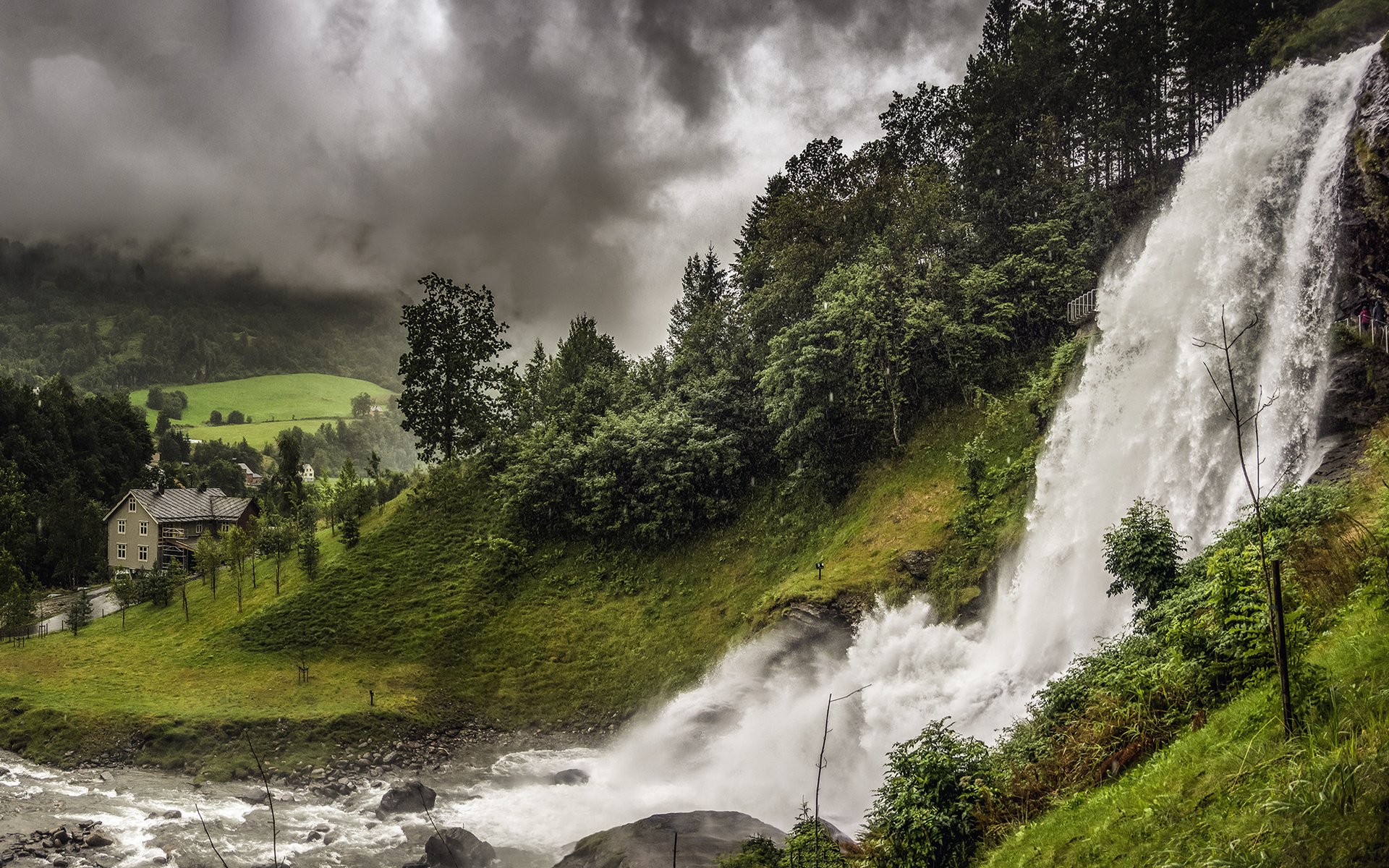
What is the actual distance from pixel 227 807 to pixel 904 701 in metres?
21.2

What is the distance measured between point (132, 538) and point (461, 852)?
5676 centimetres

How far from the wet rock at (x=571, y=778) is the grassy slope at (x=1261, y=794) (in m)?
18.1

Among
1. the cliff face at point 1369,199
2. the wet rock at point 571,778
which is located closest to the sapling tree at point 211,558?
the wet rock at point 571,778

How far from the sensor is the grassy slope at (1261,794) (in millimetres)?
4945

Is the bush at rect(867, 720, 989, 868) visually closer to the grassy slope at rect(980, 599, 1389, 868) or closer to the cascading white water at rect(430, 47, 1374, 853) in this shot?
the grassy slope at rect(980, 599, 1389, 868)

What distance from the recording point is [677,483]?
3609cm

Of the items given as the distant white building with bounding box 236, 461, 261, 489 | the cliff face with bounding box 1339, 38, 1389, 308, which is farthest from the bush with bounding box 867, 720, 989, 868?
the distant white building with bounding box 236, 461, 261, 489

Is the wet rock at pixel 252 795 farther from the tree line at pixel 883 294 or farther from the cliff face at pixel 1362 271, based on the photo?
the cliff face at pixel 1362 271

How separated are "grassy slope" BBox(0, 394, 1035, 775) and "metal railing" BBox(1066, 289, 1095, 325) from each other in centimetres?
438

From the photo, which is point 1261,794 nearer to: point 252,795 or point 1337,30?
point 252,795

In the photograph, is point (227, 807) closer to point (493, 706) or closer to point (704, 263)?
point (493, 706)

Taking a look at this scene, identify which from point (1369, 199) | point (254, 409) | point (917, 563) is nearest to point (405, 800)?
point (917, 563)

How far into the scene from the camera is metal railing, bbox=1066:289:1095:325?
2855 centimetres

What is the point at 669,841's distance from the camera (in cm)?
1564
